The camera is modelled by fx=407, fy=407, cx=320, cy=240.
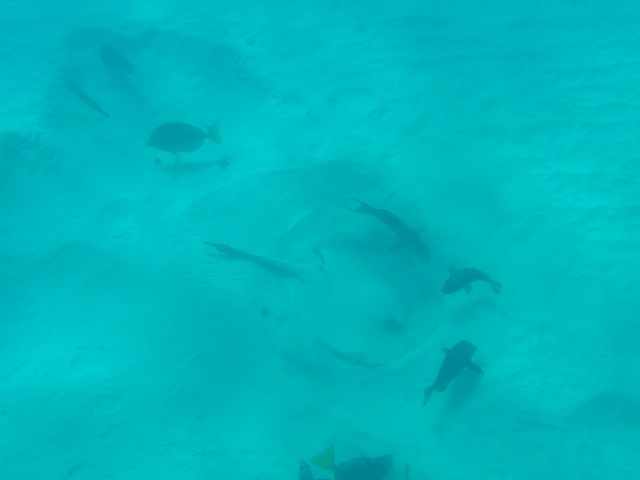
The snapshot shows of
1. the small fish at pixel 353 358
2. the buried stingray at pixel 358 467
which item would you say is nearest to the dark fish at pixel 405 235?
the small fish at pixel 353 358

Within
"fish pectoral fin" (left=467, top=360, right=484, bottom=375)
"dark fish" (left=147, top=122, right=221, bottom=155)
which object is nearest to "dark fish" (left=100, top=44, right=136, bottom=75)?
"dark fish" (left=147, top=122, right=221, bottom=155)

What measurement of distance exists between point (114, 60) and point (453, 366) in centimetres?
991

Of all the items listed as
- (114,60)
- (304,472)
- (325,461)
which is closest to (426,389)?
(325,461)

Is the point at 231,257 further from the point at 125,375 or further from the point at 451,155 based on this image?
the point at 451,155

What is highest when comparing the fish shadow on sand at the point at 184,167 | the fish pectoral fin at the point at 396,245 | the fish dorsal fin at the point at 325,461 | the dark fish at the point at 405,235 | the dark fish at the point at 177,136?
the dark fish at the point at 405,235

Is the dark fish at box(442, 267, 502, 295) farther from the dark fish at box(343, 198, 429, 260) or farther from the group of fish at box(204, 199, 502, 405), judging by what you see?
the dark fish at box(343, 198, 429, 260)

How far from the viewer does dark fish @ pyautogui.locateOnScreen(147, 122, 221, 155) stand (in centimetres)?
760

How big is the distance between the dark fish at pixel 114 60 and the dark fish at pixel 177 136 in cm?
330

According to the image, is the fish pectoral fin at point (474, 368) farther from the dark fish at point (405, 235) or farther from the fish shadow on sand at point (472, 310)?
the dark fish at point (405, 235)

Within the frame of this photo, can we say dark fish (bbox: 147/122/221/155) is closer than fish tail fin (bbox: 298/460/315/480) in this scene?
No

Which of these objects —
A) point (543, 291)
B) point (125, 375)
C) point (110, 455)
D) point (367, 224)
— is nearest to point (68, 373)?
point (125, 375)

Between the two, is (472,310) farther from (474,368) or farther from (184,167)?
(184,167)

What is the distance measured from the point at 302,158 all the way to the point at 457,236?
3.40m

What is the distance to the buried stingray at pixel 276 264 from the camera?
6.33 m
